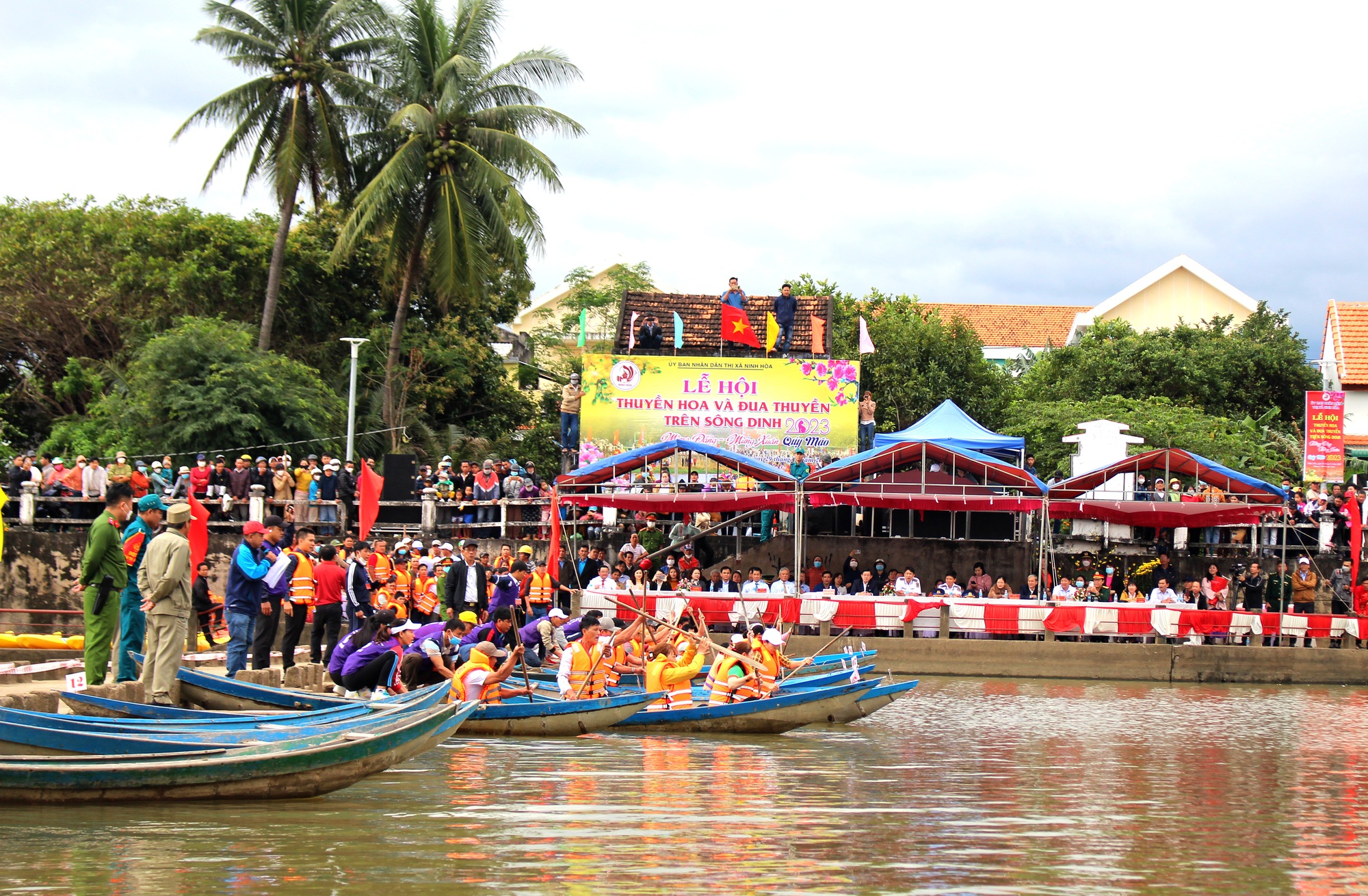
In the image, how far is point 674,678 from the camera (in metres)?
15.8

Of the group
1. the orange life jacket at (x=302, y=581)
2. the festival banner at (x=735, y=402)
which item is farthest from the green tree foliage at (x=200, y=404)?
the orange life jacket at (x=302, y=581)

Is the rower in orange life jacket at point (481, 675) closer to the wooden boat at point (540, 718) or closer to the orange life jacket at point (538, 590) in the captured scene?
the wooden boat at point (540, 718)

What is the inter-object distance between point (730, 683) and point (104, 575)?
271 inches

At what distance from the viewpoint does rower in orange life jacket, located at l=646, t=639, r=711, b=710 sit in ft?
50.9

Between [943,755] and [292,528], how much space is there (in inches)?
579

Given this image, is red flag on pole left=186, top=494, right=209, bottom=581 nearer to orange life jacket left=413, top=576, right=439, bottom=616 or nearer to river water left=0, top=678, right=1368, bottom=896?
orange life jacket left=413, top=576, right=439, bottom=616

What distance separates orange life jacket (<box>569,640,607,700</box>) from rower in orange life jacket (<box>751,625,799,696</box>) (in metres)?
1.92

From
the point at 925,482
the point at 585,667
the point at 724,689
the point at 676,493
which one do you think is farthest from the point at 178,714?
the point at 925,482

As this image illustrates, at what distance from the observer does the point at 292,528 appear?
82.3 feet

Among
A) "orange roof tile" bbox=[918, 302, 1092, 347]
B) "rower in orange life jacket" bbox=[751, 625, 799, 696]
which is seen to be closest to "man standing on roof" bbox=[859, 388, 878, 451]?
"rower in orange life jacket" bbox=[751, 625, 799, 696]

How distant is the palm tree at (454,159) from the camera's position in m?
31.5

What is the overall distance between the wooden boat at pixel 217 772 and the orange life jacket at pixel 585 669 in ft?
17.2

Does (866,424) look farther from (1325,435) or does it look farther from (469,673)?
(469,673)

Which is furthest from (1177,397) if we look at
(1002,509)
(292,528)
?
(292,528)
